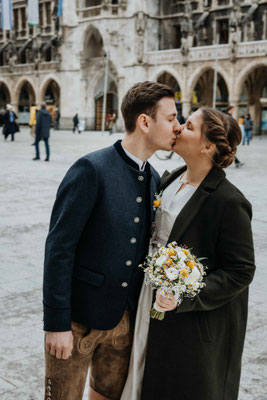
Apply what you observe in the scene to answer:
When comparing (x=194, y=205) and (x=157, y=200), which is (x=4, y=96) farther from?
(x=194, y=205)

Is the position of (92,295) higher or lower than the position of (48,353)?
higher

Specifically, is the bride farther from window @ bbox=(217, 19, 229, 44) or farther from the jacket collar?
window @ bbox=(217, 19, 229, 44)

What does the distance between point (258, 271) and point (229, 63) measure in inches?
1264

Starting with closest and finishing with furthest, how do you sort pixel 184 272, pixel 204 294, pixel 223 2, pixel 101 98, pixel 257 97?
pixel 184 272, pixel 204 294, pixel 257 97, pixel 223 2, pixel 101 98

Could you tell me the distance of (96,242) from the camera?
2211 millimetres

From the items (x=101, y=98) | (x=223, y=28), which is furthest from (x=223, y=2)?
(x=101, y=98)

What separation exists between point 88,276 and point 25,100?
5613cm

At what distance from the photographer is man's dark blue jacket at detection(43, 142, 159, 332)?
2.13m

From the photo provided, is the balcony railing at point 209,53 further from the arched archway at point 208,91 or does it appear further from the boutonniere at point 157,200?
the boutonniere at point 157,200

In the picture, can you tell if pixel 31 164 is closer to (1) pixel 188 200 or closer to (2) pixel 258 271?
(2) pixel 258 271

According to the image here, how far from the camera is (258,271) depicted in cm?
592

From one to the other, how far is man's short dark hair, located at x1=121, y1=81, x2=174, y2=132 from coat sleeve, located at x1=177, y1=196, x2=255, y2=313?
515mm

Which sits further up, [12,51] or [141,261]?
[12,51]

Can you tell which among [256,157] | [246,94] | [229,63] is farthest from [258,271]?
[246,94]
